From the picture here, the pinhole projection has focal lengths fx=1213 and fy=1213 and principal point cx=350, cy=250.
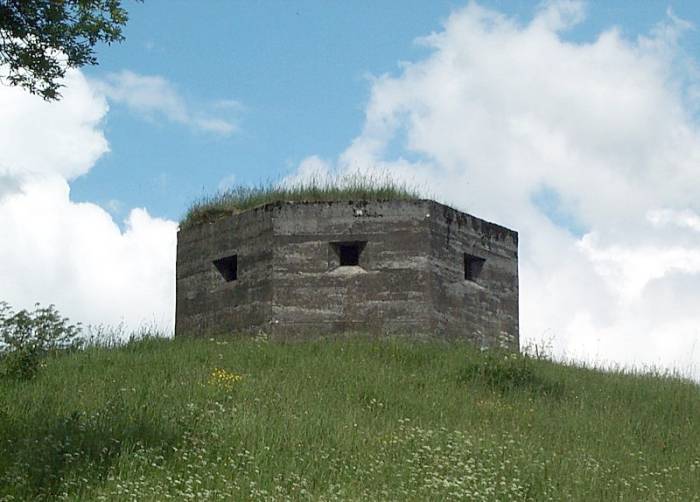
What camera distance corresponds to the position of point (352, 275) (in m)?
18.2

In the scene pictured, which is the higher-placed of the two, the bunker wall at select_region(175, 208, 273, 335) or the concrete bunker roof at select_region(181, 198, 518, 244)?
the concrete bunker roof at select_region(181, 198, 518, 244)

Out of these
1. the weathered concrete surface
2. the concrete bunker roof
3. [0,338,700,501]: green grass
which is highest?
the concrete bunker roof

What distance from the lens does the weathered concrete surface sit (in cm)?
1808

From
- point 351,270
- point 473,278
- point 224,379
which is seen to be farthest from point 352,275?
point 224,379

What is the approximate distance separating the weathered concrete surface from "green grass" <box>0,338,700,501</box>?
655mm

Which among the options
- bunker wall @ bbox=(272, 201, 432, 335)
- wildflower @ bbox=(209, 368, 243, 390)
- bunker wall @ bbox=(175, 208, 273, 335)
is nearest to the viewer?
wildflower @ bbox=(209, 368, 243, 390)

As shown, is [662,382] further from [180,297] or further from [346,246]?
[180,297]

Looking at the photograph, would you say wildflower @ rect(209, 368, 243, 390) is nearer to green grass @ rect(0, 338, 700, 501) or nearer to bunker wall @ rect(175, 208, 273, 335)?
green grass @ rect(0, 338, 700, 501)

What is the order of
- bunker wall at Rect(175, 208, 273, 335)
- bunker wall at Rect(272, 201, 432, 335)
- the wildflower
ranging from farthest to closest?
bunker wall at Rect(175, 208, 273, 335), bunker wall at Rect(272, 201, 432, 335), the wildflower

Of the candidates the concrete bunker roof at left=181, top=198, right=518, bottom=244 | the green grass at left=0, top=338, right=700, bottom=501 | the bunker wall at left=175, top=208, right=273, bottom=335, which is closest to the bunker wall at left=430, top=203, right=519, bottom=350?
the concrete bunker roof at left=181, top=198, right=518, bottom=244

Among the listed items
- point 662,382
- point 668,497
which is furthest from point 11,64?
point 662,382

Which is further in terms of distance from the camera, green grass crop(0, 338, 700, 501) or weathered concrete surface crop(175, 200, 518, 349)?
weathered concrete surface crop(175, 200, 518, 349)

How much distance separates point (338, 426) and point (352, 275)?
5.94 meters

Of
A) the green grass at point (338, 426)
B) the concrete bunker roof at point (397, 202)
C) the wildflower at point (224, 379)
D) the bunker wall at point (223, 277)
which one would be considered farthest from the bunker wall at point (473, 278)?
the wildflower at point (224, 379)
